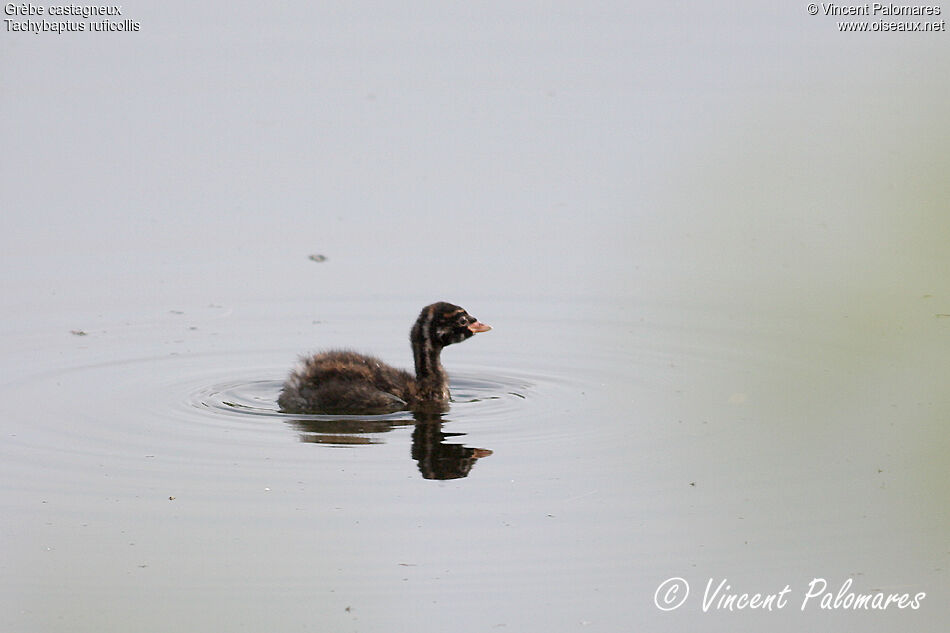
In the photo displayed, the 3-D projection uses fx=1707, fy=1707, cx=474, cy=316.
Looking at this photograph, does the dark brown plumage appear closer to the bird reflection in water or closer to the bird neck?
the bird neck

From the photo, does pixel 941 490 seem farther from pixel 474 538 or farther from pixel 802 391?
pixel 474 538

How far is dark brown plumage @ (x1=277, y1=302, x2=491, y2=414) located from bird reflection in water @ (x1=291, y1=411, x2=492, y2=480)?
0.63 feet

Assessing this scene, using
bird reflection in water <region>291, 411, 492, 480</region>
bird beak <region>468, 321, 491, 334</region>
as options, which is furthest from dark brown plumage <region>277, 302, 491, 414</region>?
bird reflection in water <region>291, 411, 492, 480</region>

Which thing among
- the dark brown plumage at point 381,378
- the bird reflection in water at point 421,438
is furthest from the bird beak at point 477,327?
the bird reflection in water at point 421,438

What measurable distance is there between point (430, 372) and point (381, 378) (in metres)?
0.35

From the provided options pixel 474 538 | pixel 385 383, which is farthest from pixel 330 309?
pixel 474 538

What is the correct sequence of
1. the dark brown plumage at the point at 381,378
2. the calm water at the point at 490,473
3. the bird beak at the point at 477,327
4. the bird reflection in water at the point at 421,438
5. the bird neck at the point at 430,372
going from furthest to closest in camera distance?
the bird beak at the point at 477,327 < the bird neck at the point at 430,372 < the dark brown plumage at the point at 381,378 < the bird reflection in water at the point at 421,438 < the calm water at the point at 490,473

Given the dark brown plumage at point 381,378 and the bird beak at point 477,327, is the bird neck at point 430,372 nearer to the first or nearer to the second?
the dark brown plumage at point 381,378

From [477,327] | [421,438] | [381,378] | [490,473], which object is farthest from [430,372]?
[490,473]

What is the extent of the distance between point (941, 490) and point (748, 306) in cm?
733

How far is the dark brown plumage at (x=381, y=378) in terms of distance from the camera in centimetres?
1013

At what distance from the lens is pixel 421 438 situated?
9.50 metres

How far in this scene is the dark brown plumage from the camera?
1013cm

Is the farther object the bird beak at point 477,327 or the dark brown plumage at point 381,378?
the bird beak at point 477,327
